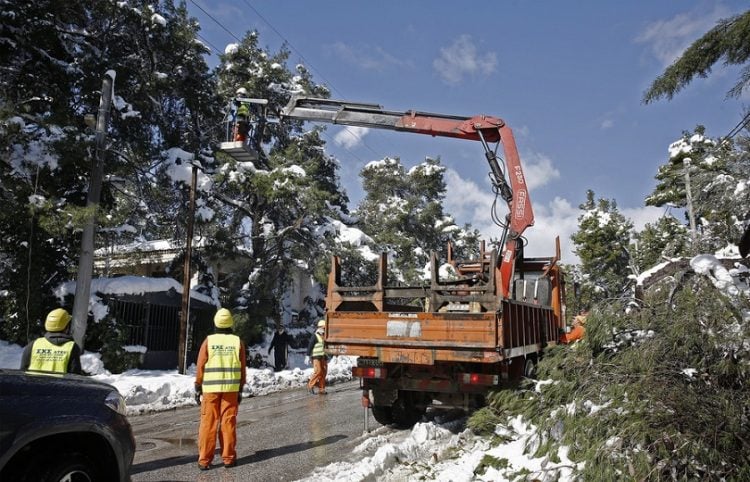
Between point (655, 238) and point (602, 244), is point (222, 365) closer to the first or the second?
point (655, 238)

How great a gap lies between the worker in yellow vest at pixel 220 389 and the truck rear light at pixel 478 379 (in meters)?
2.76

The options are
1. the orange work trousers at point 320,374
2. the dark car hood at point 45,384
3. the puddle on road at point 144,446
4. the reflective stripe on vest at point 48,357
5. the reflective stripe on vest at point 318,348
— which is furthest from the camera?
the orange work trousers at point 320,374

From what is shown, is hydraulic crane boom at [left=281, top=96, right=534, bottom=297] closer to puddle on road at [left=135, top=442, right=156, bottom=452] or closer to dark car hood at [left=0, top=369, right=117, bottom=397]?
puddle on road at [left=135, top=442, right=156, bottom=452]

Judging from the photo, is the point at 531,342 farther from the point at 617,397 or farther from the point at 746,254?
the point at 617,397

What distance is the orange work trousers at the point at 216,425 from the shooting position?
19.4 feet

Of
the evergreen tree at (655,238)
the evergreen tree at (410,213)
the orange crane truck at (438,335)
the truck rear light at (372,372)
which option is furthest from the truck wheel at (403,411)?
the evergreen tree at (655,238)

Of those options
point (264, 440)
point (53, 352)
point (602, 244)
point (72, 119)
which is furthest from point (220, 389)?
point (602, 244)

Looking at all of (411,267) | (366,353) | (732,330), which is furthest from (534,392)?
(411,267)

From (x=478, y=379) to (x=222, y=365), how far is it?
313 cm

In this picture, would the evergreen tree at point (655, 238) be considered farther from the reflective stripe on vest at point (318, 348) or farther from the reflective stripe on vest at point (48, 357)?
the reflective stripe on vest at point (48, 357)

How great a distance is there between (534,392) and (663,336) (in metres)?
1.60

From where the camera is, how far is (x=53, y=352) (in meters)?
5.51

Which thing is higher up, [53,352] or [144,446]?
[53,352]

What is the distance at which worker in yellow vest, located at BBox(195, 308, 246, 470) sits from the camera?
19.5 ft
